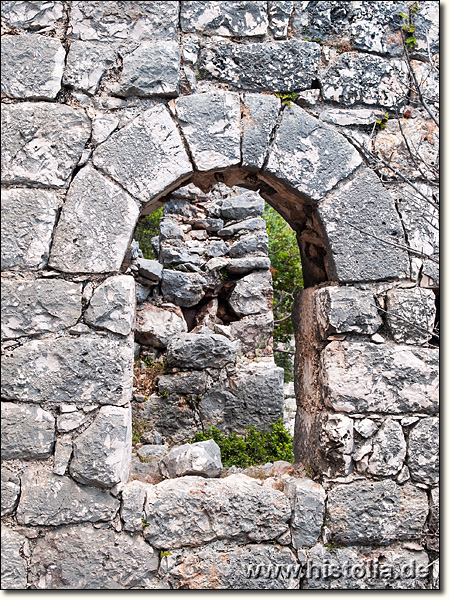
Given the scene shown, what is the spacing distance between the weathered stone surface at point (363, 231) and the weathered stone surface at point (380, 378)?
40cm

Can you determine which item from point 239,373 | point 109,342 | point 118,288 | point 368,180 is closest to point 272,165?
point 368,180

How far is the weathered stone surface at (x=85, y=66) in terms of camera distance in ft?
8.72

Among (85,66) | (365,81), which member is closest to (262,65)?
(365,81)

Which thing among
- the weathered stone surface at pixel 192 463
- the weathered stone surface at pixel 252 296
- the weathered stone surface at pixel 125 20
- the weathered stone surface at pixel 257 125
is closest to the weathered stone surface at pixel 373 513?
the weathered stone surface at pixel 192 463

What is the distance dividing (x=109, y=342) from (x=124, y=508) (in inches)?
32.1

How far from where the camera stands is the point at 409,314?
272cm

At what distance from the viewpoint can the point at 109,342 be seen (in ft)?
8.28

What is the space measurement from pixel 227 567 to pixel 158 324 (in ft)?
11.8

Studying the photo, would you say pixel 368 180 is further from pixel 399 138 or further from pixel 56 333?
pixel 56 333

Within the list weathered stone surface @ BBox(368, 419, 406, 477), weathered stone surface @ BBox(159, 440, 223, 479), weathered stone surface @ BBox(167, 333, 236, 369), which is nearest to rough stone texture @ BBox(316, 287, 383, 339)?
weathered stone surface @ BBox(368, 419, 406, 477)

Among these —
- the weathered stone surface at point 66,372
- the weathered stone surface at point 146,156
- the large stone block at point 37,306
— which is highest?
the weathered stone surface at point 146,156

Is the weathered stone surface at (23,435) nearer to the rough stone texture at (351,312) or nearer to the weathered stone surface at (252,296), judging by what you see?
the rough stone texture at (351,312)

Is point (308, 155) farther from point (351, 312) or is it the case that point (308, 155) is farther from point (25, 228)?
point (25, 228)

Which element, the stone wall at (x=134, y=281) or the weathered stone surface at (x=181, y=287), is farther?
the weathered stone surface at (x=181, y=287)
